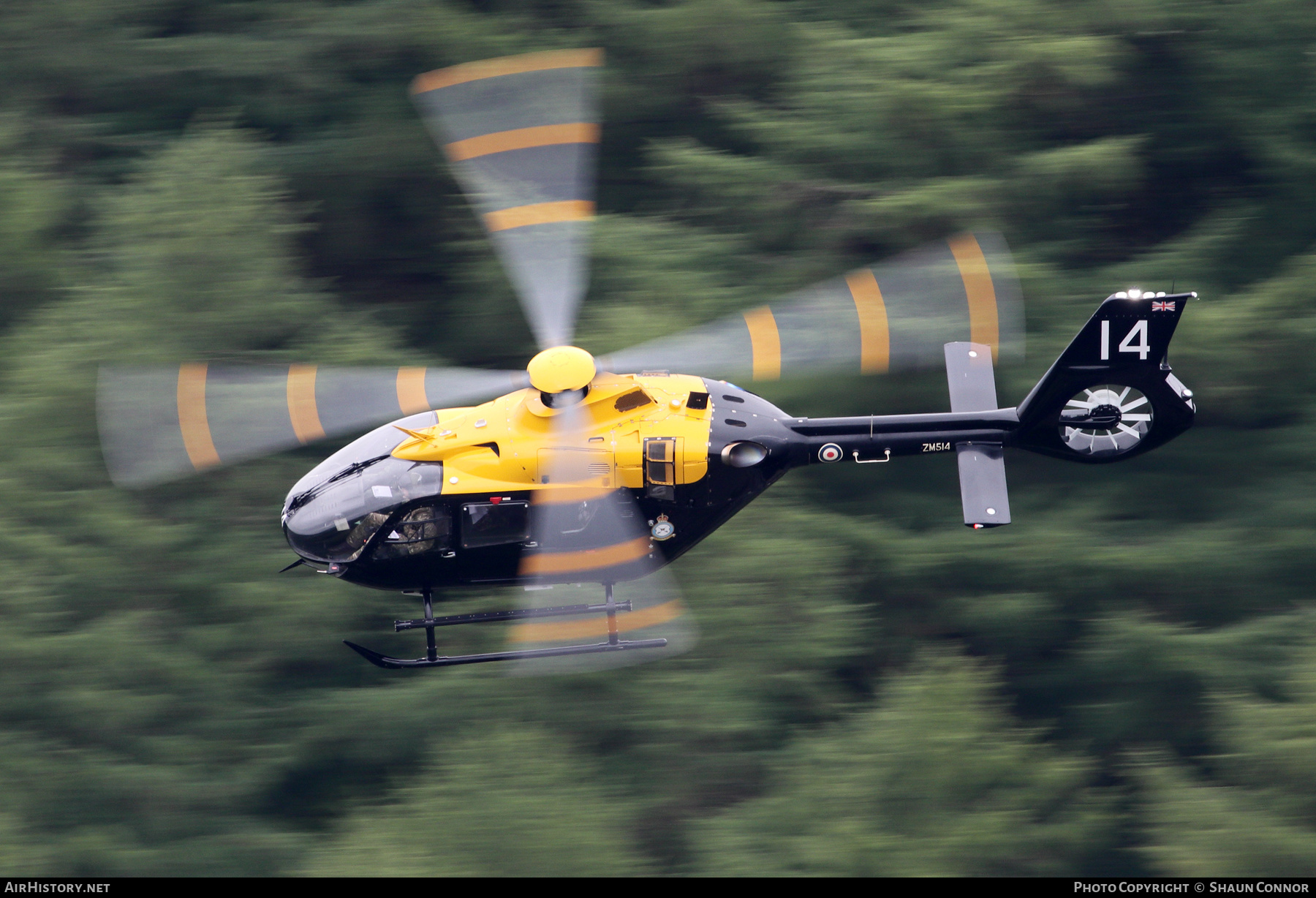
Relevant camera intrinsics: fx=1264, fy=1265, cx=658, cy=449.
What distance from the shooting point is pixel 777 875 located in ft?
33.2

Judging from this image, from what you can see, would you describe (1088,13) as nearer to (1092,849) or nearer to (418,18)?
(418,18)

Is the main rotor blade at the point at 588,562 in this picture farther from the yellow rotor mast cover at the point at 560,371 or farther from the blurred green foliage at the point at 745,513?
the blurred green foliage at the point at 745,513

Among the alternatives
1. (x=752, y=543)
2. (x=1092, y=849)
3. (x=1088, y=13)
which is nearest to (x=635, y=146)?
(x=1088, y=13)

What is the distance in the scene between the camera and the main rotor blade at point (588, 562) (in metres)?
8.69

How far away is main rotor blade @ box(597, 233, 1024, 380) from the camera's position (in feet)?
29.3

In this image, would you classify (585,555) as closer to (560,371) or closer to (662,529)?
(662,529)

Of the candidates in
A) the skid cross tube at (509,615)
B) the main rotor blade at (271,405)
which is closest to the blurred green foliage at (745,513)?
the skid cross tube at (509,615)

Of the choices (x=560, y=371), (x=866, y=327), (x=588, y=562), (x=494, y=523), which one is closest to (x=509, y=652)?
(x=588, y=562)

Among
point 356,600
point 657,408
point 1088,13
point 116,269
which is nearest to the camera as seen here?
point 657,408

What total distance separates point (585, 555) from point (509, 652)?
1.12 metres

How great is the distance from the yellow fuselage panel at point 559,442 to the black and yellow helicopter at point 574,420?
13 mm

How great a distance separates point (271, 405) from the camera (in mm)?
8250

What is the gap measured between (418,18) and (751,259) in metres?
5.52

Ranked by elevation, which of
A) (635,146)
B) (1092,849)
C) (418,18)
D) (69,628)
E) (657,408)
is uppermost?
(418,18)
